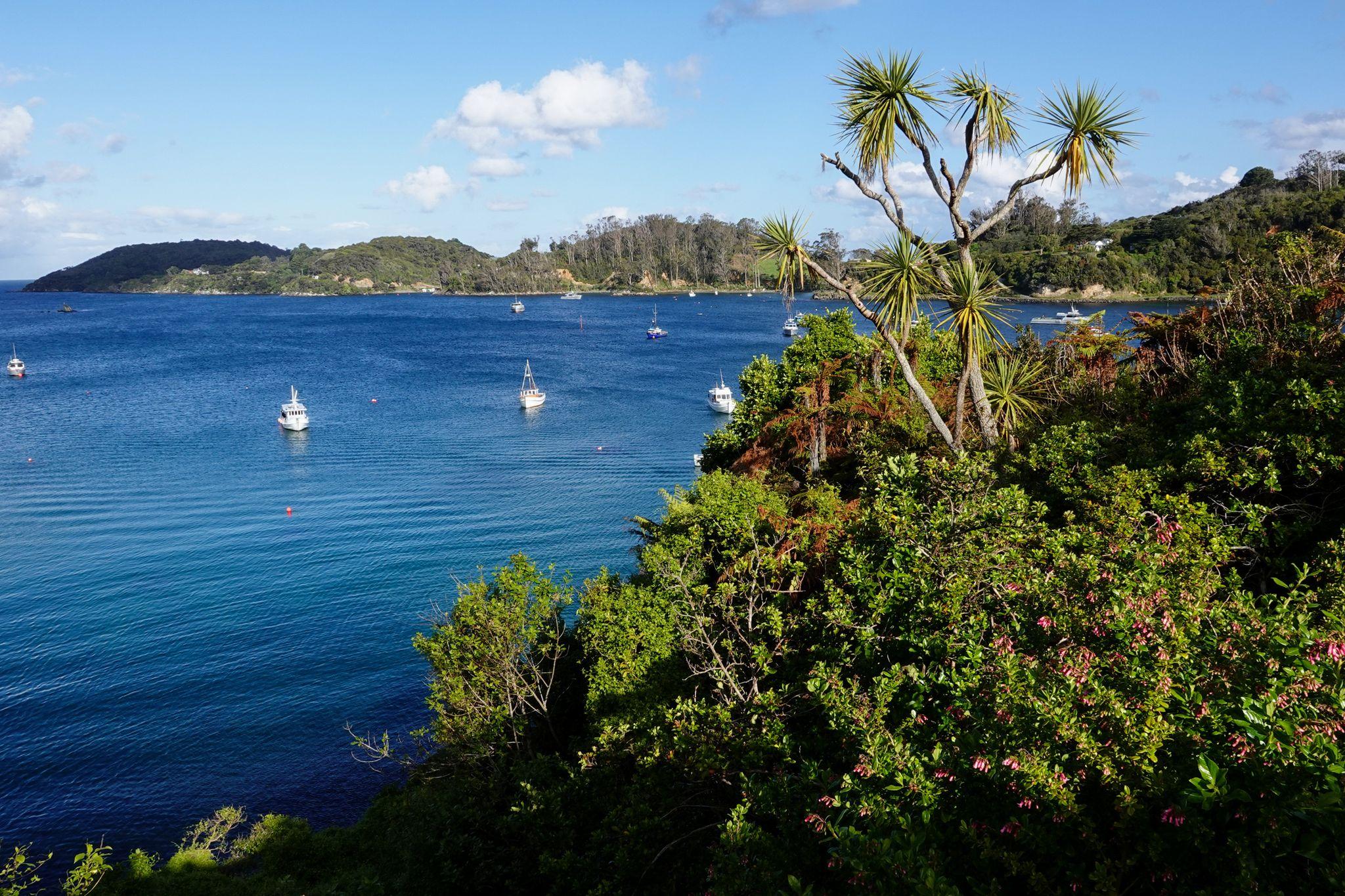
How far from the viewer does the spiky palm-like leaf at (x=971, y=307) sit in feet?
39.5

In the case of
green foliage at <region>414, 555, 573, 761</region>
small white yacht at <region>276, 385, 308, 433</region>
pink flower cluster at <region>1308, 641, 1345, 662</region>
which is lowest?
green foliage at <region>414, 555, 573, 761</region>

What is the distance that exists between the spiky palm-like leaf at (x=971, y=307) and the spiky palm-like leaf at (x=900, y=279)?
33 cm

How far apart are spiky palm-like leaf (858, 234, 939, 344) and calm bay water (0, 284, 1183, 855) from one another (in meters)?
19.9

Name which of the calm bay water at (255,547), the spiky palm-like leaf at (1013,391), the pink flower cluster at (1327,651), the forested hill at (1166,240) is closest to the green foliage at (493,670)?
the calm bay water at (255,547)

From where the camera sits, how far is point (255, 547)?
37.6 m

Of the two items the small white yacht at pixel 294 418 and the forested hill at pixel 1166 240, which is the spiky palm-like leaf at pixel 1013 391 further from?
the forested hill at pixel 1166 240

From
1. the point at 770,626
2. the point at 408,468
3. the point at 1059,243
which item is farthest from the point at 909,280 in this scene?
the point at 1059,243

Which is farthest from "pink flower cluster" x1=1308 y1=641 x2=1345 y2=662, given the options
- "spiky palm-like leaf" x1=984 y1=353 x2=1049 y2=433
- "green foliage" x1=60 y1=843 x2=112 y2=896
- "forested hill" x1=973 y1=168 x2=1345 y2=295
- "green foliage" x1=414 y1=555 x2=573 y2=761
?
"forested hill" x1=973 y1=168 x2=1345 y2=295

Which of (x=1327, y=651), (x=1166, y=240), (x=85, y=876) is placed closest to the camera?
(x=1327, y=651)

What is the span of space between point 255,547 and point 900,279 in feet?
115

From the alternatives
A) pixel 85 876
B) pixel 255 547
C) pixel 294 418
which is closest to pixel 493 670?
pixel 85 876

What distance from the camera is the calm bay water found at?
23906 millimetres

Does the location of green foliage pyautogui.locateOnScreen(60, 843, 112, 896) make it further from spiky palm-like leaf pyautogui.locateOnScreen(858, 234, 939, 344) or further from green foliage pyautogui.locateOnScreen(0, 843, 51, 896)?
spiky palm-like leaf pyautogui.locateOnScreen(858, 234, 939, 344)

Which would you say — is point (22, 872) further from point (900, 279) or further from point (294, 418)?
point (294, 418)
